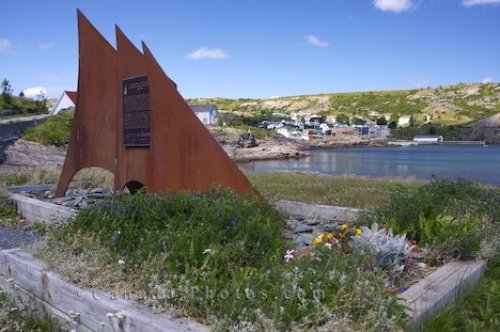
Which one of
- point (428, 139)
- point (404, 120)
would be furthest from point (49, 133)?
point (404, 120)

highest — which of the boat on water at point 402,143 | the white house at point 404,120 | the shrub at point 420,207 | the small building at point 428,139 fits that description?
the shrub at point 420,207

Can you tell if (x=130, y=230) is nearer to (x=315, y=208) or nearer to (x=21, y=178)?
(x=315, y=208)

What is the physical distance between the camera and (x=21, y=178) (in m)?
13.7

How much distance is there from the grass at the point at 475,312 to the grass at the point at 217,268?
0.43m

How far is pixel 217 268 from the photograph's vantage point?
3.87 metres

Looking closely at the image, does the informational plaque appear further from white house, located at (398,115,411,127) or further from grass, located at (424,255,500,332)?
white house, located at (398,115,411,127)

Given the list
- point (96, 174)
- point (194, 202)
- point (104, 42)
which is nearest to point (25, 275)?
point (194, 202)

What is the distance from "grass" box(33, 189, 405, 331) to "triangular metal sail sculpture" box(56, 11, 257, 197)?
1.46 m

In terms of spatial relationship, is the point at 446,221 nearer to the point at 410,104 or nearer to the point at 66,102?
the point at 66,102

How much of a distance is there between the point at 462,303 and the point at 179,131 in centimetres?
468

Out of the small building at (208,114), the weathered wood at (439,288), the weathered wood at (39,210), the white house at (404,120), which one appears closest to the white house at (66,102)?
the small building at (208,114)

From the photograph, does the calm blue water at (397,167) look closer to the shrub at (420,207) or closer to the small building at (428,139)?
the shrub at (420,207)

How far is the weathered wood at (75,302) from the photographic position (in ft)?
10.2

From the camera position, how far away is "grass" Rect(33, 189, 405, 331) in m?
2.93
